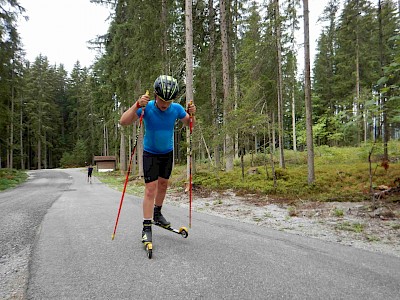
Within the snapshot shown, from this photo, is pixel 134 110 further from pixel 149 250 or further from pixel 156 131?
pixel 149 250

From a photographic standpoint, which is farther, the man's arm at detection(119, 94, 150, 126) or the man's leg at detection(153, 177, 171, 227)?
the man's leg at detection(153, 177, 171, 227)

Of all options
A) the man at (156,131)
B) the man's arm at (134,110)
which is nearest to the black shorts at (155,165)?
the man at (156,131)

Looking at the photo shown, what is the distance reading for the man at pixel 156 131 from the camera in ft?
11.1

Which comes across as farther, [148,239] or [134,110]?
[134,110]

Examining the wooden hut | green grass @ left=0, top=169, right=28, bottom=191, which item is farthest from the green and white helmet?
the wooden hut

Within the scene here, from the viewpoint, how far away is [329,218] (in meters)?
5.96

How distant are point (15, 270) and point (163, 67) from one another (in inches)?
544

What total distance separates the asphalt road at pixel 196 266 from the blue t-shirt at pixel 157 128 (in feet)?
4.31

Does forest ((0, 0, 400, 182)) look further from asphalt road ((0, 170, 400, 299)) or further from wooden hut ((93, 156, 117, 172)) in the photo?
wooden hut ((93, 156, 117, 172))

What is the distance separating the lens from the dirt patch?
4.25 m

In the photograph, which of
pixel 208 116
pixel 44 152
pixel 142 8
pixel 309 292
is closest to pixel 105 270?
pixel 309 292

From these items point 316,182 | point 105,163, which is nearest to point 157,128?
point 316,182

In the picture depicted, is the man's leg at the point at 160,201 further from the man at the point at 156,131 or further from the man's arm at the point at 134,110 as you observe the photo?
the man's arm at the point at 134,110

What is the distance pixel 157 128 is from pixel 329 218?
4.72m
